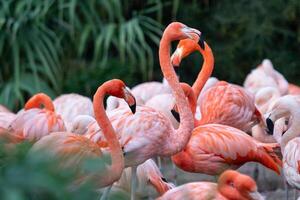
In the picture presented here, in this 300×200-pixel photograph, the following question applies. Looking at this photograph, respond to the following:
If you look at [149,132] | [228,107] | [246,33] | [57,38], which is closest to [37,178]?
[149,132]

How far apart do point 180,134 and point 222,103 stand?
126 centimetres

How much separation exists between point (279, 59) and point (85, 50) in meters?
2.56

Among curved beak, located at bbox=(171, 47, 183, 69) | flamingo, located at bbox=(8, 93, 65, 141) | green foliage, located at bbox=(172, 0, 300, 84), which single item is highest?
curved beak, located at bbox=(171, 47, 183, 69)

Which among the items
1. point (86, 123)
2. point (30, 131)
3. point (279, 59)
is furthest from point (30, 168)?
point (279, 59)

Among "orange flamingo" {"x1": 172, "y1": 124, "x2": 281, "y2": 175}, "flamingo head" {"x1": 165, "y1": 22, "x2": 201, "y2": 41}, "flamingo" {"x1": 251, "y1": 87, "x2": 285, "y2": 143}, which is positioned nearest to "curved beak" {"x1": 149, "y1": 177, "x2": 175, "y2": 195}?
"orange flamingo" {"x1": 172, "y1": 124, "x2": 281, "y2": 175}

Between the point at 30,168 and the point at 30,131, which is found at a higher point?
the point at 30,168

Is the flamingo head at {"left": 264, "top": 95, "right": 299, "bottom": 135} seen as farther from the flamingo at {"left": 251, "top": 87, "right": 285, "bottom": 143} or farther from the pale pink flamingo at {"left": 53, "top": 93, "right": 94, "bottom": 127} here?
the pale pink flamingo at {"left": 53, "top": 93, "right": 94, "bottom": 127}

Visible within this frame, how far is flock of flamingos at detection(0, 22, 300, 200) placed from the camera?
3.96 metres

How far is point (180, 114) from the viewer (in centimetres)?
492

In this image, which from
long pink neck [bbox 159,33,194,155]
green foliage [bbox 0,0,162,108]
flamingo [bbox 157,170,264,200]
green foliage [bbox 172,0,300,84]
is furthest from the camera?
green foliage [bbox 172,0,300,84]

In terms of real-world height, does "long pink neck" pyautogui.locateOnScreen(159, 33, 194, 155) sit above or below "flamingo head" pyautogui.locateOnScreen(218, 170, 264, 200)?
below

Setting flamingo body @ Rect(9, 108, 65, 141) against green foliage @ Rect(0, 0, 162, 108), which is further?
green foliage @ Rect(0, 0, 162, 108)

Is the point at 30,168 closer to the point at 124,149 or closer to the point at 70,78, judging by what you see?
the point at 124,149

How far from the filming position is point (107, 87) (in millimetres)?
4250
